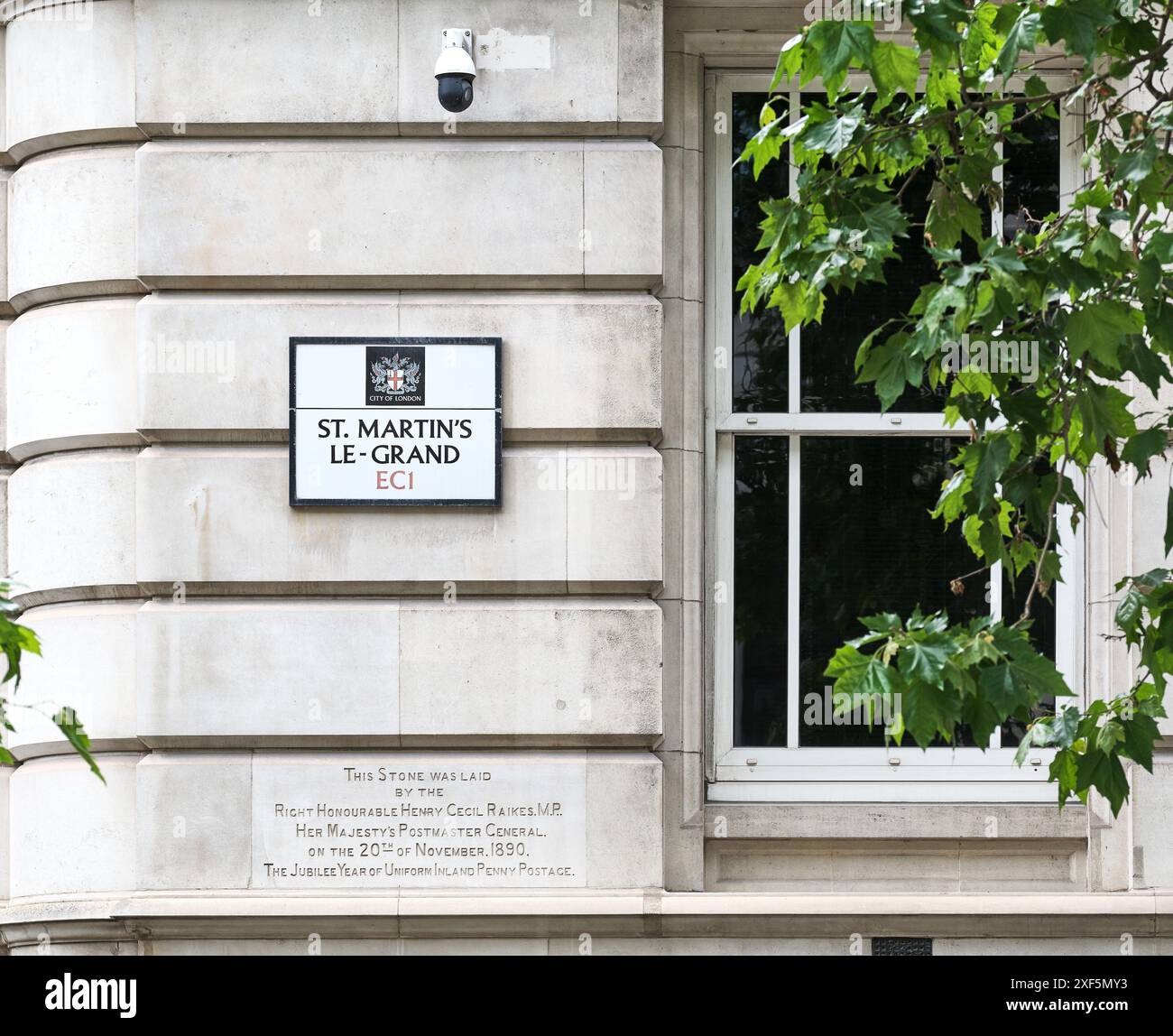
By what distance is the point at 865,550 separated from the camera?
10328 mm

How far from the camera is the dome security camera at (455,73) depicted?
31.8 ft

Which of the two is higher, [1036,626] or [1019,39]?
[1019,39]

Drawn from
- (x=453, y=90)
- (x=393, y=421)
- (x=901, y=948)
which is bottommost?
(x=901, y=948)

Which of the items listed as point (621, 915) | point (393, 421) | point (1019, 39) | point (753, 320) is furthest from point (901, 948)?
point (1019, 39)

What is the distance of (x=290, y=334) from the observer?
9945mm

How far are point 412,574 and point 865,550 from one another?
2714 millimetres

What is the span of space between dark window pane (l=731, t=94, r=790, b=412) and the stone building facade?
0.36 meters

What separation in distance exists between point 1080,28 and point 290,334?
5131 mm

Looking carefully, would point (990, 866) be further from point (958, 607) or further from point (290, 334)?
point (290, 334)

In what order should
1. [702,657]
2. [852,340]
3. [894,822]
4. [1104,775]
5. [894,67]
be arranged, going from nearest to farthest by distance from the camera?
[894,67] < [1104,775] < [894,822] < [702,657] < [852,340]

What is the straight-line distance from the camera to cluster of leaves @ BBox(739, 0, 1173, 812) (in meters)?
6.11

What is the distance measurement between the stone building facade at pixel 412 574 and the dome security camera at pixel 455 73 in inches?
7.4

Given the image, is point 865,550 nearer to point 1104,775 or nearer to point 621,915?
point 621,915

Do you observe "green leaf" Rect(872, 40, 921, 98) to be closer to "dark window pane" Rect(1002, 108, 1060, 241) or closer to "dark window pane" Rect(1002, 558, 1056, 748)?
"dark window pane" Rect(1002, 108, 1060, 241)
